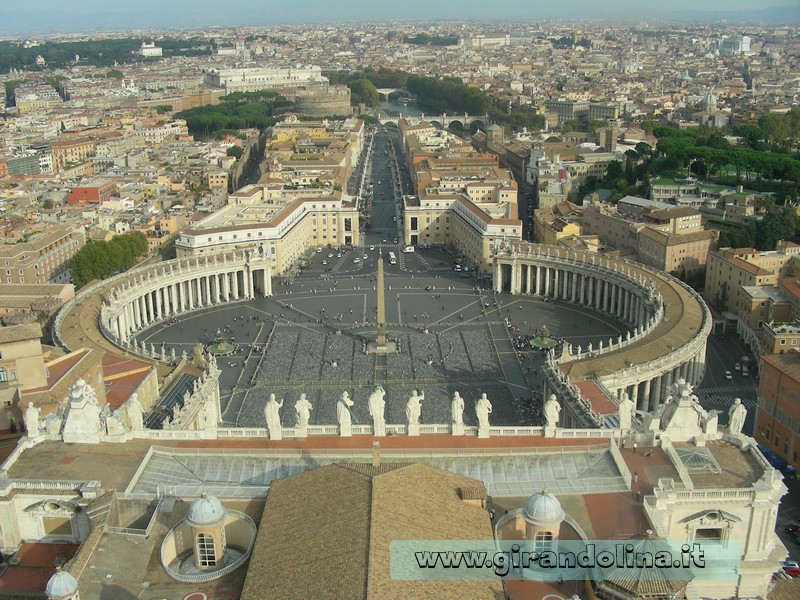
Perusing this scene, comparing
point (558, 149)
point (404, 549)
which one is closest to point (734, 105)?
point (558, 149)

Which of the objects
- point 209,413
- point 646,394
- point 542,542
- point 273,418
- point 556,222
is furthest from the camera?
point 556,222

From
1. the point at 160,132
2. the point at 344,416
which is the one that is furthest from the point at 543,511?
the point at 160,132

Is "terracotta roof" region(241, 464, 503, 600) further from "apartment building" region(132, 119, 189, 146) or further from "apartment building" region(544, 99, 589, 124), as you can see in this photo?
"apartment building" region(544, 99, 589, 124)

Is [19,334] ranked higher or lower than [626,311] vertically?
higher

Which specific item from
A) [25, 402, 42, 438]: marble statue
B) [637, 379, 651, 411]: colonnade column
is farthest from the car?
[25, 402, 42, 438]: marble statue

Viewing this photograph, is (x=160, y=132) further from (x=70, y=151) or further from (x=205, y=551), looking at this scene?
(x=205, y=551)

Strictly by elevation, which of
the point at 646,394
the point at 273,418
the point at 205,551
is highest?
the point at 273,418

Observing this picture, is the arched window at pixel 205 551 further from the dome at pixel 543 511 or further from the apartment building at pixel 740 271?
the apartment building at pixel 740 271

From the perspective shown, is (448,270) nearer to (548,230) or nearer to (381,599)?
(548,230)
